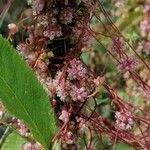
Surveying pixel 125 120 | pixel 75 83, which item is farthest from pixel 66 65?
pixel 125 120

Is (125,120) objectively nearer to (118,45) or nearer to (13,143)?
(118,45)

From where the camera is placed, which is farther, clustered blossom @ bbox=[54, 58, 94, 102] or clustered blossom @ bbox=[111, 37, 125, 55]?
clustered blossom @ bbox=[111, 37, 125, 55]

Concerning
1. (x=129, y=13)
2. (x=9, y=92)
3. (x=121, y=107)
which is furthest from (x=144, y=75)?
(x=9, y=92)

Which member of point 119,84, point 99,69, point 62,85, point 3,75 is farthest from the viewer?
point 99,69

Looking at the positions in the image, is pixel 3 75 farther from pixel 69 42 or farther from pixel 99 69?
pixel 99 69

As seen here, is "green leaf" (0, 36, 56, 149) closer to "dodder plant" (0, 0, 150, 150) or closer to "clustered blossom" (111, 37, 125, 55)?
"dodder plant" (0, 0, 150, 150)

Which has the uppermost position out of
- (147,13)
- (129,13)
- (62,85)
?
(129,13)

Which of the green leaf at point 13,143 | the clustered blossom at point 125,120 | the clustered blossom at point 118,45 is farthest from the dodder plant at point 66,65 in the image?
the green leaf at point 13,143

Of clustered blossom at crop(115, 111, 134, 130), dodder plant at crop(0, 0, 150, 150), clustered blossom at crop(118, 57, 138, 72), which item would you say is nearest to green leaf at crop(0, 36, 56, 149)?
dodder plant at crop(0, 0, 150, 150)
